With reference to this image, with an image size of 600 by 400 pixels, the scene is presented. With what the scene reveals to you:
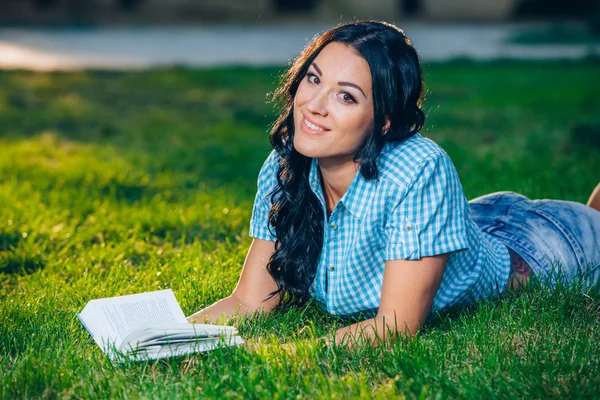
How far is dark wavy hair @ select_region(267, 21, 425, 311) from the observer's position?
10.3ft

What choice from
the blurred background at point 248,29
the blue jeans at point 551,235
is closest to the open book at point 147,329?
the blue jeans at point 551,235

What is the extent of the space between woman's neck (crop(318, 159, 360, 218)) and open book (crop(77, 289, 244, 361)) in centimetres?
74

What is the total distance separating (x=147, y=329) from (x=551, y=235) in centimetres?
203

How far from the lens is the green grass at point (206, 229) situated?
9.57 feet

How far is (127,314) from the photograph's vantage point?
3410mm

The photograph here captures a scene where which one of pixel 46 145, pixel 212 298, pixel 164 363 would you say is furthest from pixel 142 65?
pixel 164 363

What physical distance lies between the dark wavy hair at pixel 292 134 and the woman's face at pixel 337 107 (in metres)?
0.03

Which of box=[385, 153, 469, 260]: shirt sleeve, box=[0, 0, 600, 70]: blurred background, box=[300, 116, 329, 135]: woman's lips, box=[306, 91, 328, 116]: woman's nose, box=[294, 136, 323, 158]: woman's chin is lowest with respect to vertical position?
box=[385, 153, 469, 260]: shirt sleeve

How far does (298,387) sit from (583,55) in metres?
12.0

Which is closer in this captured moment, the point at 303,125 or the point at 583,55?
the point at 303,125

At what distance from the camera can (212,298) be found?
392 centimetres

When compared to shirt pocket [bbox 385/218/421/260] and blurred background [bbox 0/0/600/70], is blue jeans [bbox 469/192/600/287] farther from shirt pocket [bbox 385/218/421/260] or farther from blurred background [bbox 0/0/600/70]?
blurred background [bbox 0/0/600/70]

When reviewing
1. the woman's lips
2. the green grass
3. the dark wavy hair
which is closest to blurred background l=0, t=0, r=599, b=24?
the green grass

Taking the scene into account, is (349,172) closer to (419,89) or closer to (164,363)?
(419,89)
